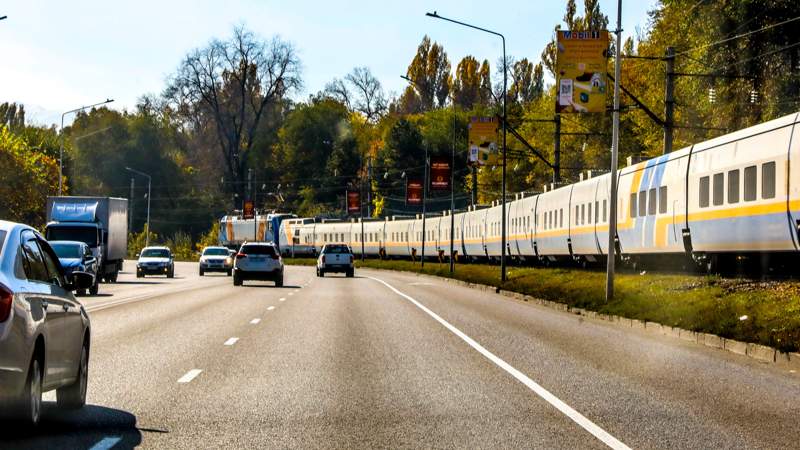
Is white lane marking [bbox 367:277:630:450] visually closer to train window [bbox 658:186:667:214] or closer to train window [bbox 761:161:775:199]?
train window [bbox 761:161:775:199]

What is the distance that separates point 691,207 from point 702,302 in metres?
8.73

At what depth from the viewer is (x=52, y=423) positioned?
11.3 m

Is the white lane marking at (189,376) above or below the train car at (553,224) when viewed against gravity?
below

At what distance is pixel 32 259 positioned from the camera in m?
11.3

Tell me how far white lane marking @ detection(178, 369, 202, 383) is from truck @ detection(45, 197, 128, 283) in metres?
36.7

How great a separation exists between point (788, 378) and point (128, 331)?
38.7ft

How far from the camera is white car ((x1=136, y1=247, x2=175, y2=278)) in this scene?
68312 millimetres

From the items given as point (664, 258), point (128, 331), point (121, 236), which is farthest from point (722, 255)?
point (121, 236)

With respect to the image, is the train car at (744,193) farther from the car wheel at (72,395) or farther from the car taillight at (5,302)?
the car taillight at (5,302)

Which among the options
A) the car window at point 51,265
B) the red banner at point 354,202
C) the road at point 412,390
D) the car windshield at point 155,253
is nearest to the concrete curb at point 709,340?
the road at point 412,390

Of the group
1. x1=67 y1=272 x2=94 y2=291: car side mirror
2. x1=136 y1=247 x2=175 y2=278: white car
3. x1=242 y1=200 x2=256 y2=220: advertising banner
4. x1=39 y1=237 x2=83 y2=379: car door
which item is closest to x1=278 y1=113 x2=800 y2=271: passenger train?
x1=67 y1=272 x2=94 y2=291: car side mirror

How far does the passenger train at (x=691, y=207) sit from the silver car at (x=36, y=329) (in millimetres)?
18157

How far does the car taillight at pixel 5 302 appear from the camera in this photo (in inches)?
381

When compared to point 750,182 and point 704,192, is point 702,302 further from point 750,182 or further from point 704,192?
point 704,192
